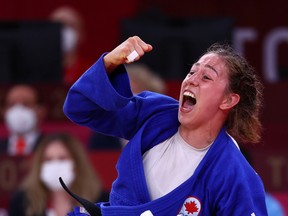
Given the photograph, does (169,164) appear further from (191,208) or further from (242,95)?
(242,95)

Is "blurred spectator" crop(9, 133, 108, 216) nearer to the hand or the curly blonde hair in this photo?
the curly blonde hair

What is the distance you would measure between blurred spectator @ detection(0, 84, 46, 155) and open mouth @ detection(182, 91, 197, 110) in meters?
3.08

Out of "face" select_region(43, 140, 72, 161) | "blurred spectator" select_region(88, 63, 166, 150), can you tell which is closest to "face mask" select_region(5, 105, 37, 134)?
"blurred spectator" select_region(88, 63, 166, 150)

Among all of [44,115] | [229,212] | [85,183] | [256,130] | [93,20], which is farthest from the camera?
[93,20]

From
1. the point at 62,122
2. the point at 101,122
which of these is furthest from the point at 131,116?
the point at 62,122

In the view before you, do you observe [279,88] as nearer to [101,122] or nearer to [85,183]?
[85,183]

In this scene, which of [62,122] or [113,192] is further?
[62,122]

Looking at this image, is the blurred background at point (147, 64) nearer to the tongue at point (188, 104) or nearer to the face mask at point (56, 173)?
the face mask at point (56, 173)

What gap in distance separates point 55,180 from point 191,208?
2.31 m

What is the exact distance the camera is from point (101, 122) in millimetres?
4148

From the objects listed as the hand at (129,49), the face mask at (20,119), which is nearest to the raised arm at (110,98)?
the hand at (129,49)

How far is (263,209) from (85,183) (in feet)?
7.28

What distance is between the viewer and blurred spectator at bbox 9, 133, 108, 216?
612 cm

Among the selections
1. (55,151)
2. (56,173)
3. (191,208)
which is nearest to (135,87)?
(55,151)
